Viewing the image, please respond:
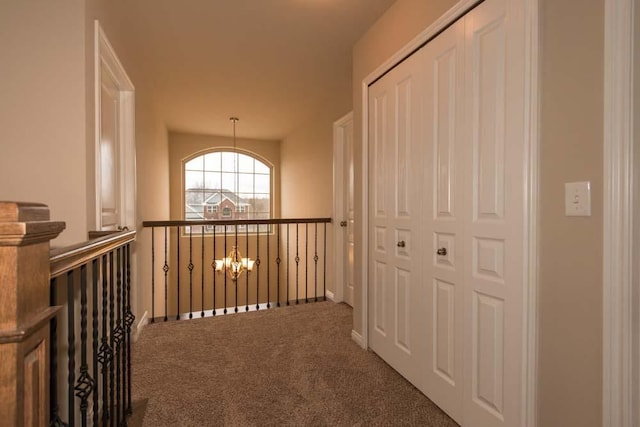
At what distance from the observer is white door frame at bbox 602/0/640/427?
100cm

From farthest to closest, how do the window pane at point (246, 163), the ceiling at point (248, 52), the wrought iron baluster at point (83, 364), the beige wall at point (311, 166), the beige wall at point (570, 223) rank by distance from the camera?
the window pane at point (246, 163) → the beige wall at point (311, 166) → the ceiling at point (248, 52) → the beige wall at point (570, 223) → the wrought iron baluster at point (83, 364)

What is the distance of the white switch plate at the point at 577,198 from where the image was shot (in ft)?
3.66

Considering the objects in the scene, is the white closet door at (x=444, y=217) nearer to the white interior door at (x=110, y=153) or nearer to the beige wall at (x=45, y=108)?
the beige wall at (x=45, y=108)

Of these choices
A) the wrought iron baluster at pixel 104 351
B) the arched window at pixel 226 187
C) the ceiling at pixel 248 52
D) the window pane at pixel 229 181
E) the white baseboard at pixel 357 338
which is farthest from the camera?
the window pane at pixel 229 181

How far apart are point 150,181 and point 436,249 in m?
3.36

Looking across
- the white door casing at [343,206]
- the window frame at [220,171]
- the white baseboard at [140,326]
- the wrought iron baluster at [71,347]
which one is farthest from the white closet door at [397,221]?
the window frame at [220,171]

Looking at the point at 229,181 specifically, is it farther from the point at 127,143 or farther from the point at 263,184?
the point at 127,143

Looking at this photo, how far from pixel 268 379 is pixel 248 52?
263cm

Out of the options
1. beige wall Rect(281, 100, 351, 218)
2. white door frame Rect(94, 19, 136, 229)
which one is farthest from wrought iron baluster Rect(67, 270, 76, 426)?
beige wall Rect(281, 100, 351, 218)

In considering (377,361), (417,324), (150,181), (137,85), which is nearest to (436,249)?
(417,324)

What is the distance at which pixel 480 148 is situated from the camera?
1.55 metres

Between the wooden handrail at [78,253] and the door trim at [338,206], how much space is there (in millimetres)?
2767

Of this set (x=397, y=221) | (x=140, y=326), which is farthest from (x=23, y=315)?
(x=140, y=326)

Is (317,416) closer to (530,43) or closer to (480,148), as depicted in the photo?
(480,148)
